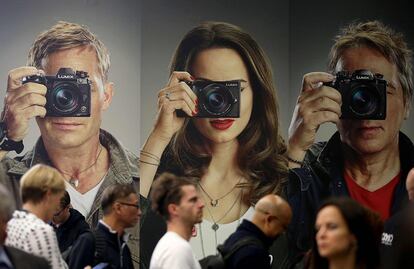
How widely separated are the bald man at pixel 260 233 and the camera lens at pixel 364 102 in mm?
2719

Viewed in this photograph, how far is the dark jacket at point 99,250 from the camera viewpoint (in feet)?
12.4

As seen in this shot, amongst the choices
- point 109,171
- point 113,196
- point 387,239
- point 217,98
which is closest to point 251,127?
point 217,98

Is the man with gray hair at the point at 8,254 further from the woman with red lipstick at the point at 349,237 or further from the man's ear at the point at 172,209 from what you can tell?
the woman with red lipstick at the point at 349,237

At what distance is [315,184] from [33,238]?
10.7 feet

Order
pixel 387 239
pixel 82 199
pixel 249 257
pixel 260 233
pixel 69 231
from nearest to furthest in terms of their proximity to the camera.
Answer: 1. pixel 249 257
2. pixel 260 233
3. pixel 387 239
4. pixel 69 231
5. pixel 82 199

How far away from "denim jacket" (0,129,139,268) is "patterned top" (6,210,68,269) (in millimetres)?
2625

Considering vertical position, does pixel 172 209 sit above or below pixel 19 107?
below

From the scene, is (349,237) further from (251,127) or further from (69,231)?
(251,127)

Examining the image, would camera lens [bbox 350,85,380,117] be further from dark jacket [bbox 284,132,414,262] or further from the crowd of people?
dark jacket [bbox 284,132,414,262]

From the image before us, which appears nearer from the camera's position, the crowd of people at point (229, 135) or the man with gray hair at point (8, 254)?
the man with gray hair at point (8, 254)

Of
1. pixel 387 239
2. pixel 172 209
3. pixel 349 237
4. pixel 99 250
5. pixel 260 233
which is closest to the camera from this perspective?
pixel 349 237

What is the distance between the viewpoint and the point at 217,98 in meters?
6.11

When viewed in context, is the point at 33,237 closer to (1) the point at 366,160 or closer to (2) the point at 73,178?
(2) the point at 73,178

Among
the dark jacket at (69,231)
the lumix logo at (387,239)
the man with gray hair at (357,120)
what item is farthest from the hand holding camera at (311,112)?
the dark jacket at (69,231)
